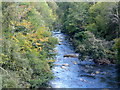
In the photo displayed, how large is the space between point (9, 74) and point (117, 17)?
15.7 metres

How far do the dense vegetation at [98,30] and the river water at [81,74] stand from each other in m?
1.09

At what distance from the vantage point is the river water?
1535cm

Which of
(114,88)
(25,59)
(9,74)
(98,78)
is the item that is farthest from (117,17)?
(9,74)

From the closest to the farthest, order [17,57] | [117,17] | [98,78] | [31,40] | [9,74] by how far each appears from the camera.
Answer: [9,74] < [17,57] < [98,78] < [31,40] < [117,17]

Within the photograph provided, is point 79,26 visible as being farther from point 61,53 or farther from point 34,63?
point 34,63

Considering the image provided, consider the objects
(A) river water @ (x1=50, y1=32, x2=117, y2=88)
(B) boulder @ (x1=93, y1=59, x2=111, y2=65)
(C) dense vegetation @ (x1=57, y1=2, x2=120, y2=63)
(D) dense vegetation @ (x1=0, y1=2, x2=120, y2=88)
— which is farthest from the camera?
(C) dense vegetation @ (x1=57, y1=2, x2=120, y2=63)

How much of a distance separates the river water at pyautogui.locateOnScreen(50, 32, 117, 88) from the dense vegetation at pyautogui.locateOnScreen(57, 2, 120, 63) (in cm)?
109

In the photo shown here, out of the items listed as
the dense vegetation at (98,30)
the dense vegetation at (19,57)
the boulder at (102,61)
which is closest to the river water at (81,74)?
the boulder at (102,61)

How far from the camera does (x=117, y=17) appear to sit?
81.4 ft

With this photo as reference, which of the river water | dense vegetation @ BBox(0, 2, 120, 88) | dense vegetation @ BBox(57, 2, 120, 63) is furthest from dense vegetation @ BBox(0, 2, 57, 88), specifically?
dense vegetation @ BBox(57, 2, 120, 63)

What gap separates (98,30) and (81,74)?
13.1 m

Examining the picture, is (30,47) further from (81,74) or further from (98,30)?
(98,30)

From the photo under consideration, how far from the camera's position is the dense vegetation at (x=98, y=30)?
68.9 feet

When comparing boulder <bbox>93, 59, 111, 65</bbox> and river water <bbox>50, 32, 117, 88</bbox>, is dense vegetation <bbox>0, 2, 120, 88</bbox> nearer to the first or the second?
boulder <bbox>93, 59, 111, 65</bbox>
